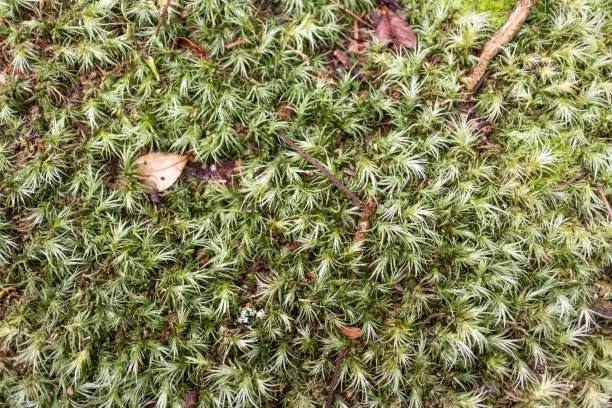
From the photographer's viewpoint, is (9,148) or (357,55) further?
(357,55)

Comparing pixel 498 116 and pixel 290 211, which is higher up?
pixel 498 116

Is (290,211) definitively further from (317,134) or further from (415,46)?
(415,46)

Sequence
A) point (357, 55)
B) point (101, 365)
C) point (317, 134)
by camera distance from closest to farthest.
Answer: point (101, 365), point (317, 134), point (357, 55)

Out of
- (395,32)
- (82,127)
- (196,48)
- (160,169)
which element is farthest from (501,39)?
(82,127)

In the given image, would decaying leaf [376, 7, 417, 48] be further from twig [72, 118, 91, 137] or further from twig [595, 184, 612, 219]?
twig [72, 118, 91, 137]

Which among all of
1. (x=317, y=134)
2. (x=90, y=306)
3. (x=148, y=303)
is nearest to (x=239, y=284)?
(x=148, y=303)

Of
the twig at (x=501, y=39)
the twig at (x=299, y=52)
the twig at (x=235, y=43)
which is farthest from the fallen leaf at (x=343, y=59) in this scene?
the twig at (x=501, y=39)

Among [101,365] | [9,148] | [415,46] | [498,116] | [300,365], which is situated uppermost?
[415,46]
